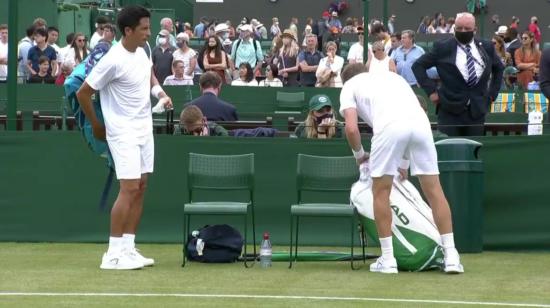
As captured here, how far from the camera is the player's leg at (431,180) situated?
1145cm

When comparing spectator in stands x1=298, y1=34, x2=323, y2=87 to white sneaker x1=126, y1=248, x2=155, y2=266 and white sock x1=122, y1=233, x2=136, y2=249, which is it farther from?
white sock x1=122, y1=233, x2=136, y2=249

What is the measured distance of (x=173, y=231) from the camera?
1384cm

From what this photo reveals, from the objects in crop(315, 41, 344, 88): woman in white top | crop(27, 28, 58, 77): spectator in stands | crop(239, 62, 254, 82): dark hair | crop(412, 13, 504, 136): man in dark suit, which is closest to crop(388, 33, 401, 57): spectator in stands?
crop(315, 41, 344, 88): woman in white top

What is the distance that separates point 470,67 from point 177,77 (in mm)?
10010

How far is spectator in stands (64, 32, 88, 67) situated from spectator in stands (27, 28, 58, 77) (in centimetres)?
38

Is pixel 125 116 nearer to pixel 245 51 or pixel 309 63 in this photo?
pixel 309 63

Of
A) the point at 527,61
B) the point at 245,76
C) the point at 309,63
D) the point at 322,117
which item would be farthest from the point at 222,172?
the point at 527,61

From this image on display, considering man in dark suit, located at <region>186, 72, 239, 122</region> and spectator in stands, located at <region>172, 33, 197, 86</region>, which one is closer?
man in dark suit, located at <region>186, 72, 239, 122</region>

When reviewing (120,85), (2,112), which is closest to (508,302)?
(120,85)

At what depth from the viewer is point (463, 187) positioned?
12938mm

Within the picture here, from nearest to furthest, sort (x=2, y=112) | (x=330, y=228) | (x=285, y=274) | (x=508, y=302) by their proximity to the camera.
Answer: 1. (x=508, y=302)
2. (x=285, y=274)
3. (x=330, y=228)
4. (x=2, y=112)

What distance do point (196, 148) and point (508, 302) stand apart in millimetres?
4729

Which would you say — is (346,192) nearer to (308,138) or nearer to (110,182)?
(308,138)

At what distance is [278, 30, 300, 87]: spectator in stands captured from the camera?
2586 cm
